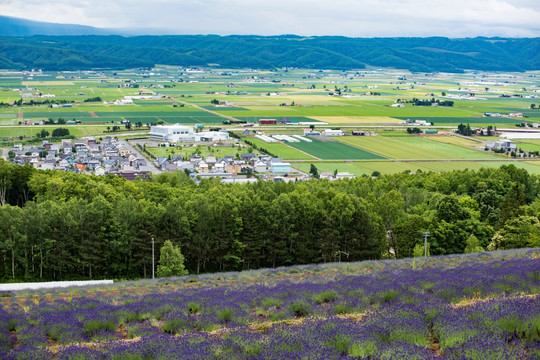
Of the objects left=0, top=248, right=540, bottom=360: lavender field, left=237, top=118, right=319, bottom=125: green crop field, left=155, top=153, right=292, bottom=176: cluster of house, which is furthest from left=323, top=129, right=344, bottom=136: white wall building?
left=0, top=248, right=540, bottom=360: lavender field

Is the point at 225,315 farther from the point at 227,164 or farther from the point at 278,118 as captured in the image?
the point at 278,118

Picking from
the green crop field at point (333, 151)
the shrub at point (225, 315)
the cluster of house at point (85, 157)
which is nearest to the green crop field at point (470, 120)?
the green crop field at point (333, 151)

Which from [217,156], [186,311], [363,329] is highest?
[363,329]

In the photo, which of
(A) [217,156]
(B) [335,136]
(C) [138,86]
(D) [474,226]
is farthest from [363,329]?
(C) [138,86]

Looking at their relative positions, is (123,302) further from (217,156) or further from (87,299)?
(217,156)

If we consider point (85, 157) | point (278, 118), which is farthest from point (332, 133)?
point (85, 157)

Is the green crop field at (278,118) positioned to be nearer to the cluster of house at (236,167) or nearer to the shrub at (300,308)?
the cluster of house at (236,167)
